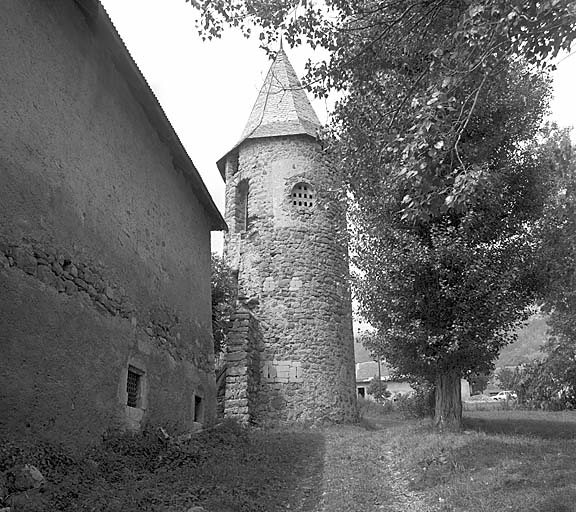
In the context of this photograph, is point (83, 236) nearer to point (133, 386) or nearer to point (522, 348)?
point (133, 386)

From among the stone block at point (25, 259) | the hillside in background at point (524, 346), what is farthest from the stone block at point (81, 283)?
the hillside in background at point (524, 346)

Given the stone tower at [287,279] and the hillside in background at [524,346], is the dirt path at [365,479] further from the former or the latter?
the hillside in background at [524,346]

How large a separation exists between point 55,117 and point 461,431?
895 centimetres

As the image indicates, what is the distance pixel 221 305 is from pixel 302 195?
3.98 m

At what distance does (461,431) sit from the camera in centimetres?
1112

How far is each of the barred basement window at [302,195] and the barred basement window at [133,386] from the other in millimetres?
9319

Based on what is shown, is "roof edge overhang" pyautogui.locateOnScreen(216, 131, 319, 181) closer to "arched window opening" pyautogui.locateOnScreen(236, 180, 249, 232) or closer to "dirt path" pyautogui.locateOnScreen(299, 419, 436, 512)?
"arched window opening" pyautogui.locateOnScreen(236, 180, 249, 232)

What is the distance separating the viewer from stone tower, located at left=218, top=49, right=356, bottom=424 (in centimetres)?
1522

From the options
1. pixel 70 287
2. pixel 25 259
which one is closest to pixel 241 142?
pixel 70 287

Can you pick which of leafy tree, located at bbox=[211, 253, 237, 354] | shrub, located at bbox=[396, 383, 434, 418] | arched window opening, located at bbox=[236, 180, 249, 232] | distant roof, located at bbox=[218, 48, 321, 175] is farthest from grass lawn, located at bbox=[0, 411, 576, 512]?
distant roof, located at bbox=[218, 48, 321, 175]

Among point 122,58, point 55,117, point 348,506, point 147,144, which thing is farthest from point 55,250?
point 348,506

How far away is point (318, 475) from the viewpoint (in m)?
8.41

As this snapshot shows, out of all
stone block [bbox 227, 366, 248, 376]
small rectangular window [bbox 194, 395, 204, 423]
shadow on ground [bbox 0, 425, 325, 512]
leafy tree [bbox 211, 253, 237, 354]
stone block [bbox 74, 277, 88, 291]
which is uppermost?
leafy tree [bbox 211, 253, 237, 354]

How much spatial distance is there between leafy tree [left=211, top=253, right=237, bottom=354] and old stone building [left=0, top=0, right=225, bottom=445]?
208 inches
